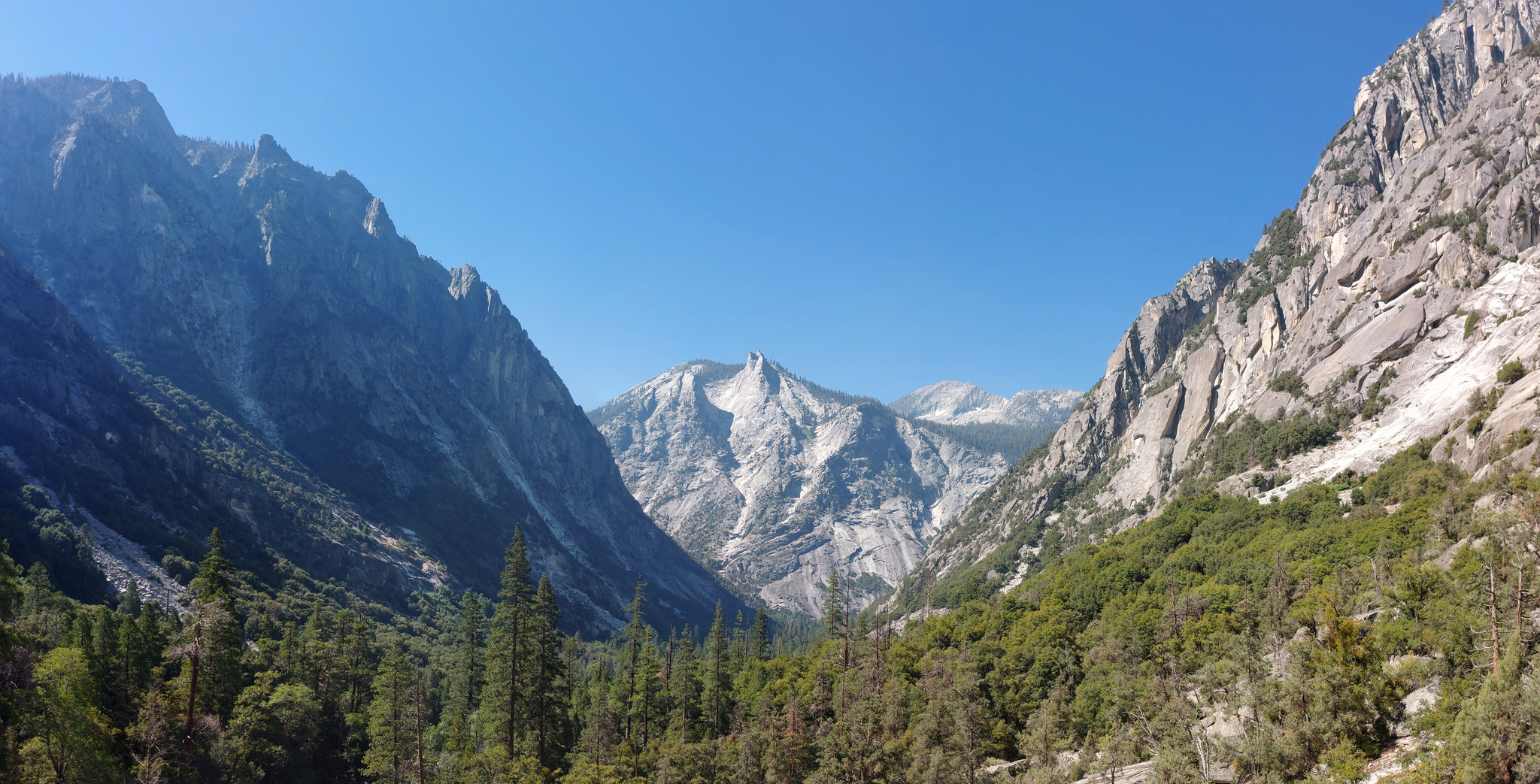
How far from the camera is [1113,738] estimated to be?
3772cm

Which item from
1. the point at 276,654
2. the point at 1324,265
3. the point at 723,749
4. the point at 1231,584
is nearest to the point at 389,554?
the point at 276,654

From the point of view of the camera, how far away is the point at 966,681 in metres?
58.5

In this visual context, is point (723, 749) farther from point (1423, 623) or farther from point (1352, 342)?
point (1352, 342)

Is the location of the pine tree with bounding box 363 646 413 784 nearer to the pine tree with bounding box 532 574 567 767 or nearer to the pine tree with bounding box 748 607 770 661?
the pine tree with bounding box 532 574 567 767

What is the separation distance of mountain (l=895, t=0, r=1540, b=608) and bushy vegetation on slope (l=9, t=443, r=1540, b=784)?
424 inches

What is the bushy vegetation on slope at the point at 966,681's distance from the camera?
29.5 metres

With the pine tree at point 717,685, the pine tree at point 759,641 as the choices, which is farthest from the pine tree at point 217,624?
the pine tree at point 759,641

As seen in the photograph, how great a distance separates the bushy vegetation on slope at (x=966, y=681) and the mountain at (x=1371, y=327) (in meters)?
10.8

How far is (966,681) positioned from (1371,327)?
83793 millimetres

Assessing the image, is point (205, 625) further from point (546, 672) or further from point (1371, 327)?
point (1371, 327)

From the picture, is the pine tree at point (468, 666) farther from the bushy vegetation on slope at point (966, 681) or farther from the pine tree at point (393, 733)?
the pine tree at point (393, 733)

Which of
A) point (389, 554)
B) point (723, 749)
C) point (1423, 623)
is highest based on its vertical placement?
point (389, 554)

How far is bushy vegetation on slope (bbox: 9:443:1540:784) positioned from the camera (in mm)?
29500

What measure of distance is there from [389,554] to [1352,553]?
20449 centimetres
